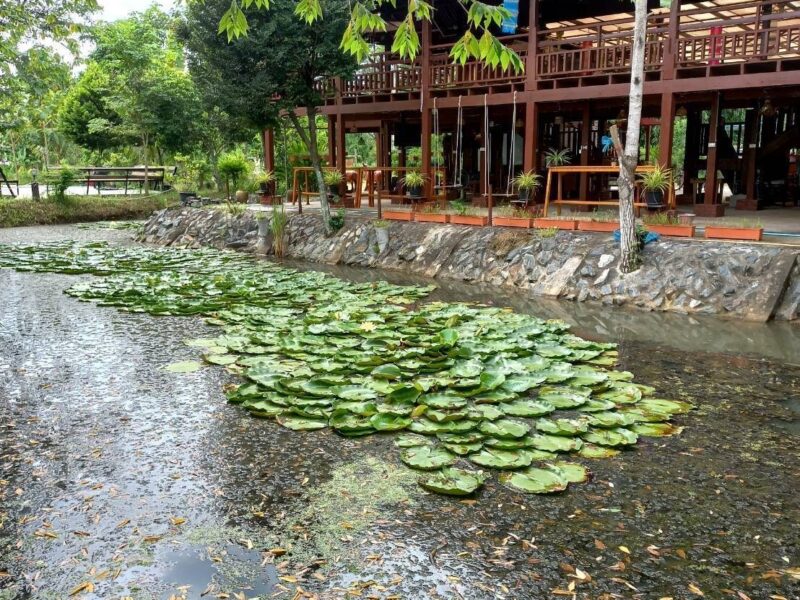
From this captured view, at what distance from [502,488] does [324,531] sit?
106 centimetres

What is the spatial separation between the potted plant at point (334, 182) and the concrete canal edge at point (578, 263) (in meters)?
1.43

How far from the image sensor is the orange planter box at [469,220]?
38.5ft

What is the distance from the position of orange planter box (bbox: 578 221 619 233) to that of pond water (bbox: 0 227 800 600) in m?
4.76

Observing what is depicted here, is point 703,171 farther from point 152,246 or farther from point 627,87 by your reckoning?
point 152,246

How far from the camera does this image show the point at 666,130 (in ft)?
35.8

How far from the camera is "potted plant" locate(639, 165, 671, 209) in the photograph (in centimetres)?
1000

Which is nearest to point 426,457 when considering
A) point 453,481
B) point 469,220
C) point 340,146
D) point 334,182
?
point 453,481

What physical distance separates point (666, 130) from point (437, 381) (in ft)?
25.1

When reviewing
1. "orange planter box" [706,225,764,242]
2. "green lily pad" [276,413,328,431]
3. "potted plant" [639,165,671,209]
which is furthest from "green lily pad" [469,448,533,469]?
"potted plant" [639,165,671,209]

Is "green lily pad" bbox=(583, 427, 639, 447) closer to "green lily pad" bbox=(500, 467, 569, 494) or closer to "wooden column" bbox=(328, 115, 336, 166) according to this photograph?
"green lily pad" bbox=(500, 467, 569, 494)

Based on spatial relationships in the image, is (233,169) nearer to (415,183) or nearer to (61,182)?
(61,182)

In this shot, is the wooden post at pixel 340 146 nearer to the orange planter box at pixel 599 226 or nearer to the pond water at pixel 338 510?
the orange planter box at pixel 599 226

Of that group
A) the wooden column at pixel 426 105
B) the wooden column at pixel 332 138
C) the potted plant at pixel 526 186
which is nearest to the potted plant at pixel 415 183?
the wooden column at pixel 426 105

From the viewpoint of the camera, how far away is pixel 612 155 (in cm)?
1547
